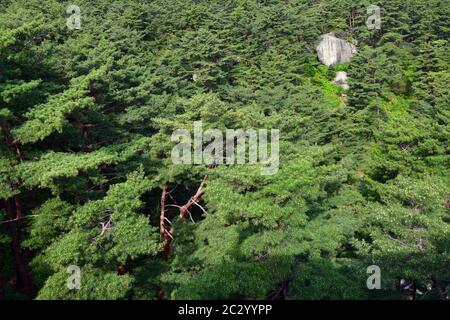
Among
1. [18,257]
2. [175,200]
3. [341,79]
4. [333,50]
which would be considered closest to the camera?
Answer: [18,257]

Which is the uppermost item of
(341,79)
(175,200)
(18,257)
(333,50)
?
(333,50)

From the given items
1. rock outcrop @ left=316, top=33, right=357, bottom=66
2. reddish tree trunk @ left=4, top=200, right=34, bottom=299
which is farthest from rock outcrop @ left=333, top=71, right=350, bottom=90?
reddish tree trunk @ left=4, top=200, right=34, bottom=299

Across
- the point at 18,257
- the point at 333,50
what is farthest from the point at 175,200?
the point at 333,50

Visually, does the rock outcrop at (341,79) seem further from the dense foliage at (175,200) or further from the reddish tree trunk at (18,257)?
the reddish tree trunk at (18,257)

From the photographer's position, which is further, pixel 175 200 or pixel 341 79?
pixel 341 79

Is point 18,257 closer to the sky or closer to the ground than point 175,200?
closer to the ground

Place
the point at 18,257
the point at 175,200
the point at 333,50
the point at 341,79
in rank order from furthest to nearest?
1. the point at 333,50
2. the point at 341,79
3. the point at 175,200
4. the point at 18,257

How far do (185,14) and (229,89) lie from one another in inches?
589

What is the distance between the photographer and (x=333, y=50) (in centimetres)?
3759

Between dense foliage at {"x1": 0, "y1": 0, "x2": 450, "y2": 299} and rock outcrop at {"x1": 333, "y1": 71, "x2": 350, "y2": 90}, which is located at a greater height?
rock outcrop at {"x1": 333, "y1": 71, "x2": 350, "y2": 90}

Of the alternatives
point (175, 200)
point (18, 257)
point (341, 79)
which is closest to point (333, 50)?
point (341, 79)

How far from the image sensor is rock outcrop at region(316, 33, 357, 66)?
37.7m

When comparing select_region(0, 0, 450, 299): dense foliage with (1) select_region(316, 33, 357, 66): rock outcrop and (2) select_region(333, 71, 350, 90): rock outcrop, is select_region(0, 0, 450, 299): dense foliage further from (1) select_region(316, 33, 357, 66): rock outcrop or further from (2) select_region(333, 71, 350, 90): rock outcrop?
(1) select_region(316, 33, 357, 66): rock outcrop

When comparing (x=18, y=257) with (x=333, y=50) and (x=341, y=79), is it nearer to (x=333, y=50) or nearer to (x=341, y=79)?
(x=341, y=79)
